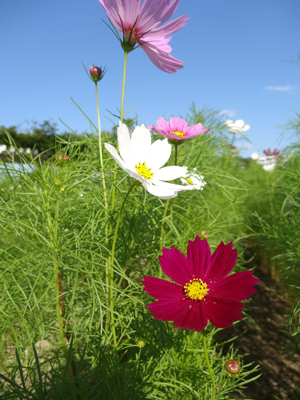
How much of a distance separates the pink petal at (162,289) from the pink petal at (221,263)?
5 cm

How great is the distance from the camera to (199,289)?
49 centimetres

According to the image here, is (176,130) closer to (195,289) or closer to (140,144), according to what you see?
(140,144)

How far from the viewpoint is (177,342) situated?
28.8 inches

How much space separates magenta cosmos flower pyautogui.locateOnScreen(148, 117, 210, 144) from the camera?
2.24ft

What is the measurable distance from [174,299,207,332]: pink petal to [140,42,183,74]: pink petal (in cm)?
42

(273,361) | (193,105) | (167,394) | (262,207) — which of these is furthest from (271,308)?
(167,394)

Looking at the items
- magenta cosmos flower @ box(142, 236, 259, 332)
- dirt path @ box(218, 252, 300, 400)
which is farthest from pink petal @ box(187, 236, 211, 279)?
dirt path @ box(218, 252, 300, 400)

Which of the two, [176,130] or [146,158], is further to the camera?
[176,130]

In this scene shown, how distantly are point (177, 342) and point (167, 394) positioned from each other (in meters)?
0.11

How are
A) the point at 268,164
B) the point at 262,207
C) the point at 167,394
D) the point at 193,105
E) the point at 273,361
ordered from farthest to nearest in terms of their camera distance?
the point at 268,164, the point at 262,207, the point at 193,105, the point at 273,361, the point at 167,394

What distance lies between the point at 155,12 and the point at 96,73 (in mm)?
147

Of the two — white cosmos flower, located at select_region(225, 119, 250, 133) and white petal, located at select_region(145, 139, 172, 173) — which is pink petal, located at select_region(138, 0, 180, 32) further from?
white cosmos flower, located at select_region(225, 119, 250, 133)

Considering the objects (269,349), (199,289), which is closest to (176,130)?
(199,289)

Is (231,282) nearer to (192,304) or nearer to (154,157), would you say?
(192,304)
